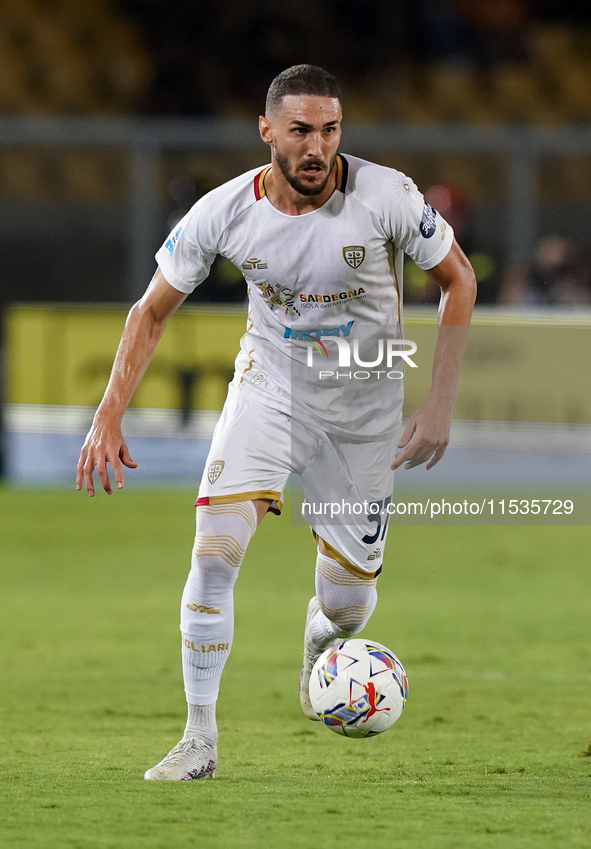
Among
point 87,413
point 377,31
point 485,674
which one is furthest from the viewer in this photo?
point 377,31

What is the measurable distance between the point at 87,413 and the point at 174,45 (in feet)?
20.9

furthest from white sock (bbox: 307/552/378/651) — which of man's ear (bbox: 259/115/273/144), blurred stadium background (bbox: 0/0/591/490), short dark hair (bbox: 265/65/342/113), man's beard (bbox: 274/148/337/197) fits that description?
blurred stadium background (bbox: 0/0/591/490)

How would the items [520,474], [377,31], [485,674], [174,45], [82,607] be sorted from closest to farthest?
[485,674] → [82,607] → [520,474] → [174,45] → [377,31]

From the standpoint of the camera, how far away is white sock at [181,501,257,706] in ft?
14.9

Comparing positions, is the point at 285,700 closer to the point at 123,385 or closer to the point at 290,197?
the point at 123,385

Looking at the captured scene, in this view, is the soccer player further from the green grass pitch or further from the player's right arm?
the green grass pitch

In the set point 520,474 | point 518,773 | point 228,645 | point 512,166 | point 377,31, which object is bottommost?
point 520,474

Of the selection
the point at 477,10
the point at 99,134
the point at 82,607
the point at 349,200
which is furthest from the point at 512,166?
the point at 349,200

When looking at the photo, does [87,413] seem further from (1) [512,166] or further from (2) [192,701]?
(2) [192,701]

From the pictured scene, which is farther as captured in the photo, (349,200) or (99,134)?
(99,134)

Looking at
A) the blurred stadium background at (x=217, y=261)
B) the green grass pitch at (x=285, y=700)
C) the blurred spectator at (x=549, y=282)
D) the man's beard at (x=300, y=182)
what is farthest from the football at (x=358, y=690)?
the blurred spectator at (x=549, y=282)

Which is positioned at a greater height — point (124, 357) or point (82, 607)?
point (124, 357)

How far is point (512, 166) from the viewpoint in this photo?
13.2 metres

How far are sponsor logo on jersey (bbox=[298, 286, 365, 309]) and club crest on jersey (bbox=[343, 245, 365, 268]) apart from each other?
12 cm
